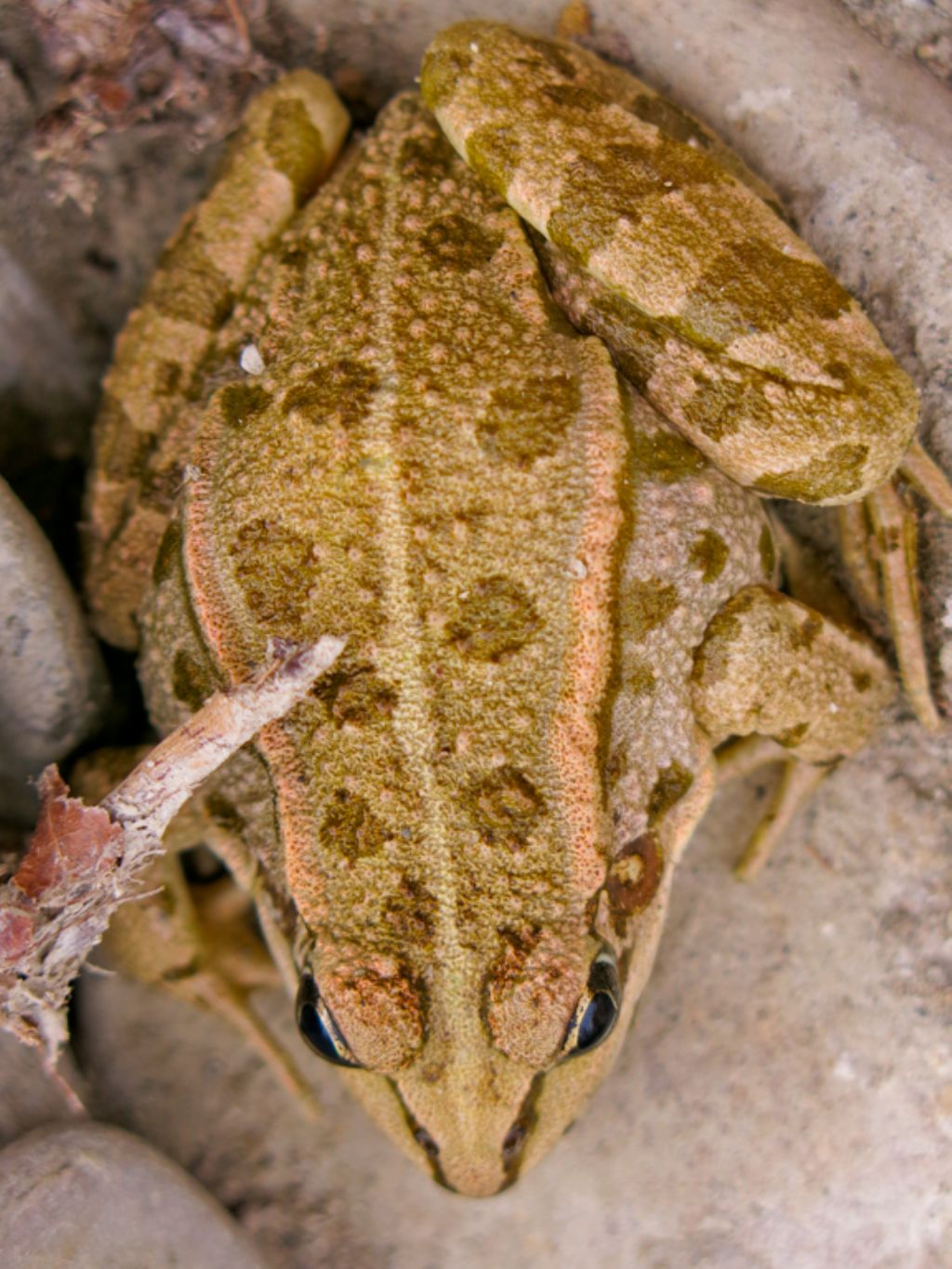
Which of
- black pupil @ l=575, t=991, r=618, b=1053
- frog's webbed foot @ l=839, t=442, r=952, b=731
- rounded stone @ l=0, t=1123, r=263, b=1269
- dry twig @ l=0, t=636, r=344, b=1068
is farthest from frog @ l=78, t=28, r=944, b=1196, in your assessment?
rounded stone @ l=0, t=1123, r=263, b=1269

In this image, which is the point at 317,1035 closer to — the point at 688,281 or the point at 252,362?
the point at 252,362

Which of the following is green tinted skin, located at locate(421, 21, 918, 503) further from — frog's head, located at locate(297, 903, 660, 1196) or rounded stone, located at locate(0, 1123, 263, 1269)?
rounded stone, located at locate(0, 1123, 263, 1269)

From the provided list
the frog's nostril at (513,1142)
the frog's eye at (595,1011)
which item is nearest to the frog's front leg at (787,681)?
the frog's eye at (595,1011)

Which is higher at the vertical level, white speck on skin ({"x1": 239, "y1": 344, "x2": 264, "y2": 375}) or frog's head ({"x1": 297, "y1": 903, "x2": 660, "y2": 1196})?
white speck on skin ({"x1": 239, "y1": 344, "x2": 264, "y2": 375})

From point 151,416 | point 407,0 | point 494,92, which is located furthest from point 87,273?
point 494,92

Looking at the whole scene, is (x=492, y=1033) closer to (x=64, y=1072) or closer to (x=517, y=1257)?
(x=517, y=1257)

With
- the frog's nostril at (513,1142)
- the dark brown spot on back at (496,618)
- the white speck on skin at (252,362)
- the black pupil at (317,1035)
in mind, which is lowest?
the black pupil at (317,1035)

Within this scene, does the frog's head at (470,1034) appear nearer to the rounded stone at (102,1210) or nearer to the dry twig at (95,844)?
the dry twig at (95,844)
